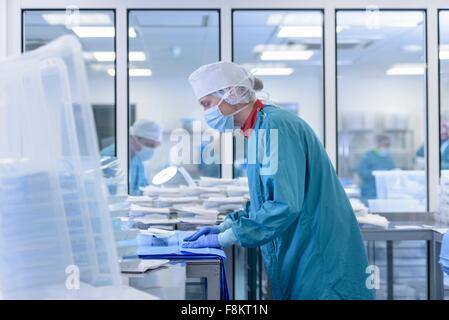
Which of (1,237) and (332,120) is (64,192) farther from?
(332,120)

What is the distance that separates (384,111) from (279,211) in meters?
8.19

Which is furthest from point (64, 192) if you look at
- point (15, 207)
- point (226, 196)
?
point (226, 196)

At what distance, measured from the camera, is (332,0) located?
2.74 m

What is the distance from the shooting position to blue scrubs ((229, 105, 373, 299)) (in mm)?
1433

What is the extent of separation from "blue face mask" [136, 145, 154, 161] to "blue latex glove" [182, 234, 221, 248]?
130 cm

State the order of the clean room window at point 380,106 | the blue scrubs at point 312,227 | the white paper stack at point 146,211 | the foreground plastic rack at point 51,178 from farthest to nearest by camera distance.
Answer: the clean room window at point 380,106 → the white paper stack at point 146,211 → the blue scrubs at point 312,227 → the foreground plastic rack at point 51,178

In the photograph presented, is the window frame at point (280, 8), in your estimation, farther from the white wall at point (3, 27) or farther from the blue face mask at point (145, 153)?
the blue face mask at point (145, 153)

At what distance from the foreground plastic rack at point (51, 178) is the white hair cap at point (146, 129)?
6.45ft

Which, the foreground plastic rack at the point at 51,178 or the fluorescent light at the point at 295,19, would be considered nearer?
the foreground plastic rack at the point at 51,178

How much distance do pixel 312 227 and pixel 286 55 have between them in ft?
23.2

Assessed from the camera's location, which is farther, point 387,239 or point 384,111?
point 384,111

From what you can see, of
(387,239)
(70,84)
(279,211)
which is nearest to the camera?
(70,84)

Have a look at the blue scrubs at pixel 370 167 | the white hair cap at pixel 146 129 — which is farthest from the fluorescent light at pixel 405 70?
the white hair cap at pixel 146 129

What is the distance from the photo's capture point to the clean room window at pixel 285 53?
9.63ft
